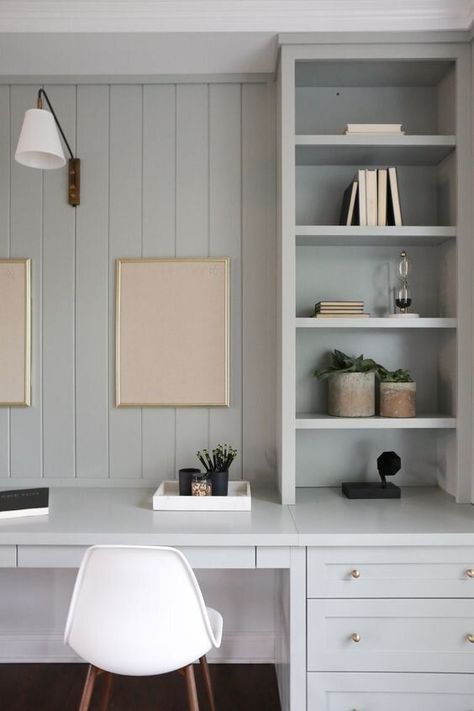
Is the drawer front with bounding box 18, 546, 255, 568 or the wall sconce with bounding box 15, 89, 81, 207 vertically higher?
the wall sconce with bounding box 15, 89, 81, 207

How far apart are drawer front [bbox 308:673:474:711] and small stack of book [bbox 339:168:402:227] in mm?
1570

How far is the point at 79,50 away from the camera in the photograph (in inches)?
85.1

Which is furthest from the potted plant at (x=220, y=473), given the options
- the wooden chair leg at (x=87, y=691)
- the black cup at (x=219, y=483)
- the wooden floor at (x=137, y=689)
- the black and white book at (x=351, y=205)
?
the black and white book at (x=351, y=205)

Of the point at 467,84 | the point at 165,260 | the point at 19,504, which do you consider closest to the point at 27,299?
the point at 165,260

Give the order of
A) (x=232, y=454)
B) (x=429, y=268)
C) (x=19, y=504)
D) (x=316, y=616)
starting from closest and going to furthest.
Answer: (x=316, y=616) < (x=19, y=504) < (x=232, y=454) < (x=429, y=268)

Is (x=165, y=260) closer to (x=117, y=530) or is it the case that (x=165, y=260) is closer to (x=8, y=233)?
(x=8, y=233)

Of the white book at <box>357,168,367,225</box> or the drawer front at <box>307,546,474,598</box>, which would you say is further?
the white book at <box>357,168,367,225</box>

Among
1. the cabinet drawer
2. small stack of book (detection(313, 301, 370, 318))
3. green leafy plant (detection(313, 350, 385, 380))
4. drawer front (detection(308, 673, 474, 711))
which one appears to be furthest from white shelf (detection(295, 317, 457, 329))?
drawer front (detection(308, 673, 474, 711))

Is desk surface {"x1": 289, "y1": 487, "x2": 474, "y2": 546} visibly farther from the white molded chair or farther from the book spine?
the book spine

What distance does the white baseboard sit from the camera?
7.82ft

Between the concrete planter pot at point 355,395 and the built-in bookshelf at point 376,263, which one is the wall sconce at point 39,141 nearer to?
the built-in bookshelf at point 376,263

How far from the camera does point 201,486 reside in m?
2.03

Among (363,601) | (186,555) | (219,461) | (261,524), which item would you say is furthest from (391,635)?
(219,461)

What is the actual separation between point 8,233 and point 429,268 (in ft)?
5.92
